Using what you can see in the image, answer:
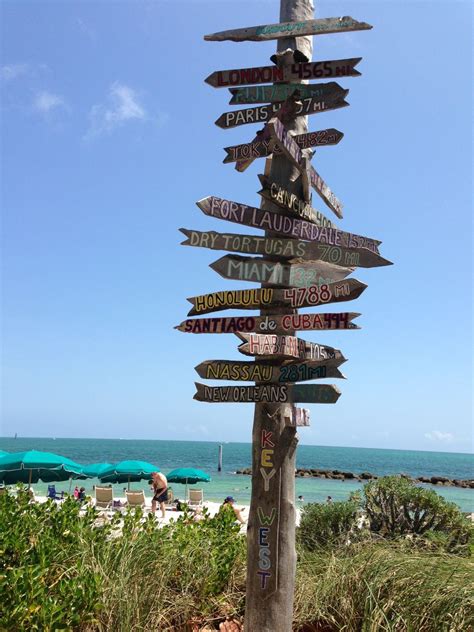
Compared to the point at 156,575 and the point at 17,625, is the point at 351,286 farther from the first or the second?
the point at 17,625

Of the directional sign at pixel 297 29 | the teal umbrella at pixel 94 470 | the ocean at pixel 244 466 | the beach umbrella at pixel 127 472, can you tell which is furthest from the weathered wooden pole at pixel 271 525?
the ocean at pixel 244 466

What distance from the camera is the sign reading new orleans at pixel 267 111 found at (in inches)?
207

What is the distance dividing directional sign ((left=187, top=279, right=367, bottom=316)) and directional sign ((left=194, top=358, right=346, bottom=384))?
0.53m

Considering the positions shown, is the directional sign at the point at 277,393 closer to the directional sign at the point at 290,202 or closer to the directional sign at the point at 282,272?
the directional sign at the point at 282,272

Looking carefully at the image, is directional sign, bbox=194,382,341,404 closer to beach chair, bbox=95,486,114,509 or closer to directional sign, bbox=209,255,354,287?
directional sign, bbox=209,255,354,287

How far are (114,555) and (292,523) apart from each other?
1.58 m

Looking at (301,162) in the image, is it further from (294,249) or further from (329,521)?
(329,521)

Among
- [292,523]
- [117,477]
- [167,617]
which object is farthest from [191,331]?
[117,477]

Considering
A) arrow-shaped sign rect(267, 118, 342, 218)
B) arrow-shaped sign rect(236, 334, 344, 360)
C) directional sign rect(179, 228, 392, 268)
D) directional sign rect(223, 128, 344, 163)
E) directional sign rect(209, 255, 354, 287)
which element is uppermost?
directional sign rect(223, 128, 344, 163)

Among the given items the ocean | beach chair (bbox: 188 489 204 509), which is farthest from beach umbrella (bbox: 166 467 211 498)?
the ocean

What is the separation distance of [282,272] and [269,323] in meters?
0.51

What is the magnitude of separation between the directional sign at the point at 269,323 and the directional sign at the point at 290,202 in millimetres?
1105

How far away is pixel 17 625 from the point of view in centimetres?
357

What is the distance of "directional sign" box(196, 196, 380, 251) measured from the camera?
4.94 meters
